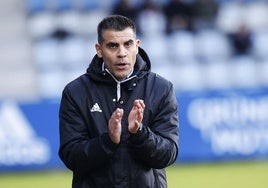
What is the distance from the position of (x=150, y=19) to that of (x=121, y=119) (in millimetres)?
13356

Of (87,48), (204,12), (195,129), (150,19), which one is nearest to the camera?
(195,129)

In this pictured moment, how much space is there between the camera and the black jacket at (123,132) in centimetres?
578

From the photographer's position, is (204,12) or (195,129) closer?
(195,129)

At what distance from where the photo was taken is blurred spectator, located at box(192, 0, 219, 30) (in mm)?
19281

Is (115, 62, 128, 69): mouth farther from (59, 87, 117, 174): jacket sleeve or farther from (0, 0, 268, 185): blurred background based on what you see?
(0, 0, 268, 185): blurred background

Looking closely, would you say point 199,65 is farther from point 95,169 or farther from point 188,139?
point 95,169

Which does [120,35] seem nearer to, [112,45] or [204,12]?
[112,45]

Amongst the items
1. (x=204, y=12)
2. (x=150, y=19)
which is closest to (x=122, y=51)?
(x=150, y=19)

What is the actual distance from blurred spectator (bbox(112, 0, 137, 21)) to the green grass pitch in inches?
169

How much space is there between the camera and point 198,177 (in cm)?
1379

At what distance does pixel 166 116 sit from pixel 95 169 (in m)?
0.55

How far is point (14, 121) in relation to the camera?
1508 cm

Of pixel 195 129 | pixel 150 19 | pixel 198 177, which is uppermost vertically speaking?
pixel 150 19

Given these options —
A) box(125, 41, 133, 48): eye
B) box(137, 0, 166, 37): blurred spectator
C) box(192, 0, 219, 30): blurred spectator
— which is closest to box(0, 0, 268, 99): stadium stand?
box(137, 0, 166, 37): blurred spectator
